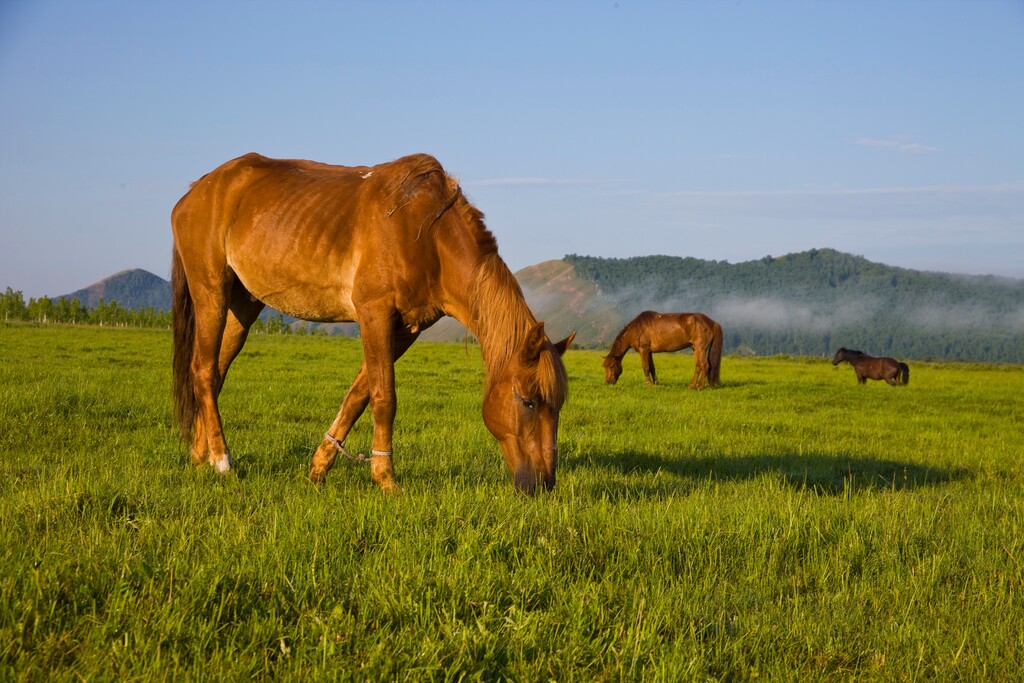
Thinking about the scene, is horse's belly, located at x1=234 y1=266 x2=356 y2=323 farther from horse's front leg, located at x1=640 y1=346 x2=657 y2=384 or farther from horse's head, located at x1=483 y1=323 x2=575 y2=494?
horse's front leg, located at x1=640 y1=346 x2=657 y2=384

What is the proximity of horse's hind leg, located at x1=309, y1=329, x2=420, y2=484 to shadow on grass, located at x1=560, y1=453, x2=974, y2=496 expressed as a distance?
6.59ft

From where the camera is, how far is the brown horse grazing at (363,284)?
565 cm

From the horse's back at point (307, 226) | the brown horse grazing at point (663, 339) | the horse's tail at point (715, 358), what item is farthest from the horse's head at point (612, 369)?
the horse's back at point (307, 226)

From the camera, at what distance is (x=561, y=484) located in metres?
6.34

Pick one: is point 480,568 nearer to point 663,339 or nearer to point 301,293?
point 301,293

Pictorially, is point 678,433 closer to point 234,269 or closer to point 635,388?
point 234,269

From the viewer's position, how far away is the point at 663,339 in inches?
1021

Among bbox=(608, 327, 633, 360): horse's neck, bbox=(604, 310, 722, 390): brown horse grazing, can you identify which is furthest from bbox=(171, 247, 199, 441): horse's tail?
bbox=(608, 327, 633, 360): horse's neck

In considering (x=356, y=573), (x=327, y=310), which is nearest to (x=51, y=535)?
(x=356, y=573)

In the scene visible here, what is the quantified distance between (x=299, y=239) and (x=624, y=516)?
11.3ft

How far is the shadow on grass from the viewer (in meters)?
8.03

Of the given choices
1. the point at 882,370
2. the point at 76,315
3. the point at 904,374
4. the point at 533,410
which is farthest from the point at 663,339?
the point at 76,315

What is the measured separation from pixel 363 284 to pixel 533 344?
1.47 metres

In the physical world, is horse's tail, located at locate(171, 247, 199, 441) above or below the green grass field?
above
